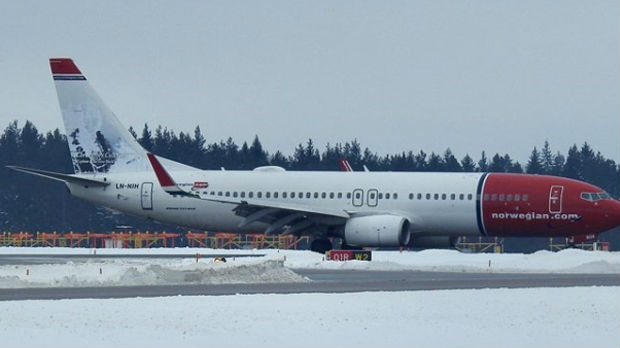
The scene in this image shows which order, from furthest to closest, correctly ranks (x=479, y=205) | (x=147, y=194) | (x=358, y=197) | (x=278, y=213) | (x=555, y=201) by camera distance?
(x=147, y=194)
(x=358, y=197)
(x=278, y=213)
(x=479, y=205)
(x=555, y=201)

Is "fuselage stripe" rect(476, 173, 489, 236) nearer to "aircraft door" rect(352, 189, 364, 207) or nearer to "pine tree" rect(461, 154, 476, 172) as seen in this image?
"aircraft door" rect(352, 189, 364, 207)

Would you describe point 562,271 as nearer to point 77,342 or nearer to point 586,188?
point 586,188

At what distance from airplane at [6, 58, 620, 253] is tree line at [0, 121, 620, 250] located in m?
40.1

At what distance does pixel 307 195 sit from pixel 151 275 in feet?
72.9

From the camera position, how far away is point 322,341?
20250 mm

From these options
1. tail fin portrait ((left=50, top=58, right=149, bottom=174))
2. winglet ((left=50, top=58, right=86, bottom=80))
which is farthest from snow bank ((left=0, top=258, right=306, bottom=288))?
winglet ((left=50, top=58, right=86, bottom=80))

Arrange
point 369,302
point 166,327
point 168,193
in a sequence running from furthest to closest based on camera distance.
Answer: point 168,193
point 369,302
point 166,327

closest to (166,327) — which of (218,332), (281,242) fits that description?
(218,332)

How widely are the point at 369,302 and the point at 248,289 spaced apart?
16.9 feet

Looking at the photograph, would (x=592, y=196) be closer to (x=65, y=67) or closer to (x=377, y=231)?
(x=377, y=231)

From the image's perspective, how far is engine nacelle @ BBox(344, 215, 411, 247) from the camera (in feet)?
172

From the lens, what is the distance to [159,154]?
4990 inches

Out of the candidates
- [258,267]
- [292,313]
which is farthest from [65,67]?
[292,313]

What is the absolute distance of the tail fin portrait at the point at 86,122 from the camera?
196ft
